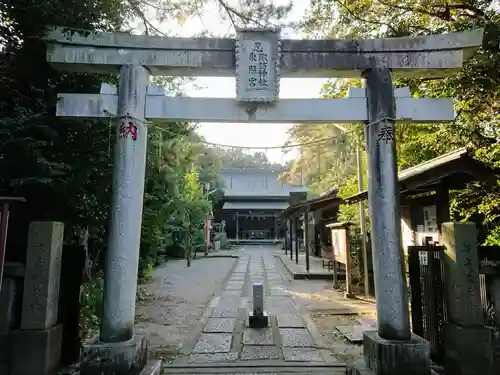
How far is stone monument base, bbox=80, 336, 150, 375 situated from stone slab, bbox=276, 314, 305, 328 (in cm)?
359

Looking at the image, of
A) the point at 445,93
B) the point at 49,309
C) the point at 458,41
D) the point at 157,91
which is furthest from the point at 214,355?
the point at 445,93

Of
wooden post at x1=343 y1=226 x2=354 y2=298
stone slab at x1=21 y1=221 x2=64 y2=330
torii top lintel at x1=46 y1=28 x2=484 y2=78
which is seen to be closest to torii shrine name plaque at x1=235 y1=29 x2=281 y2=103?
torii top lintel at x1=46 y1=28 x2=484 y2=78

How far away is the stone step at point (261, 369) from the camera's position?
15.6 feet

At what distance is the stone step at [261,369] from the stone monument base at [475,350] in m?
1.46

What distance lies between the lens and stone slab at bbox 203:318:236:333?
680 cm

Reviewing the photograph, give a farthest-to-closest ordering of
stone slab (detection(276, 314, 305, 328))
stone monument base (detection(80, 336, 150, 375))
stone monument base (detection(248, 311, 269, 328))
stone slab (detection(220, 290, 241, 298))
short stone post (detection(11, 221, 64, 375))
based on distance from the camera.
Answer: stone slab (detection(220, 290, 241, 298)) < stone slab (detection(276, 314, 305, 328)) < stone monument base (detection(248, 311, 269, 328)) < short stone post (detection(11, 221, 64, 375)) < stone monument base (detection(80, 336, 150, 375))

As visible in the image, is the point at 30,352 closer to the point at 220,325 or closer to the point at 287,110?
the point at 220,325

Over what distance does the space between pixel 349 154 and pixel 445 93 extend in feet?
40.9

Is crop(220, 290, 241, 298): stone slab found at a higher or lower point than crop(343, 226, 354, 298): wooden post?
→ lower

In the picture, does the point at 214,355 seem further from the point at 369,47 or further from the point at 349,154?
the point at 349,154

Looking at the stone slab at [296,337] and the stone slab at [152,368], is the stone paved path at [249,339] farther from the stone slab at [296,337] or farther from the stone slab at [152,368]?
the stone slab at [152,368]

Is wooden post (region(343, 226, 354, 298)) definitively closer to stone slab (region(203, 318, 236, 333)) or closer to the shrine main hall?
stone slab (region(203, 318, 236, 333))

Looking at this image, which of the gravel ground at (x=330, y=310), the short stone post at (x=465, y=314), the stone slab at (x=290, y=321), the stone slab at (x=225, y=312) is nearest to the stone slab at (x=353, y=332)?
the gravel ground at (x=330, y=310)

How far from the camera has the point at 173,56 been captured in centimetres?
473
